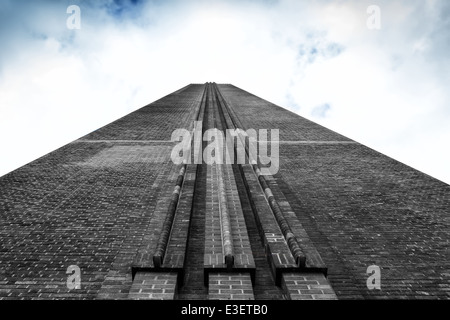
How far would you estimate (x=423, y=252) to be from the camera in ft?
13.9

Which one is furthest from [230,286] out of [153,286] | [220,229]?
[220,229]

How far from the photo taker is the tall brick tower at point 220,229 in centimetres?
345

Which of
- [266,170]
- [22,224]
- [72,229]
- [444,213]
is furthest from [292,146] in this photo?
[22,224]

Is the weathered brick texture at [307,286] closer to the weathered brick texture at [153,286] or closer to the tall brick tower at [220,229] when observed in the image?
the tall brick tower at [220,229]

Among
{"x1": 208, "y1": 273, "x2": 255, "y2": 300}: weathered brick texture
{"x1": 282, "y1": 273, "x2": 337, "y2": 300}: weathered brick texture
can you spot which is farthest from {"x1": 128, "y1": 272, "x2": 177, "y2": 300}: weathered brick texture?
{"x1": 282, "y1": 273, "x2": 337, "y2": 300}: weathered brick texture

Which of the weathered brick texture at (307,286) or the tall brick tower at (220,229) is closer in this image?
the weathered brick texture at (307,286)

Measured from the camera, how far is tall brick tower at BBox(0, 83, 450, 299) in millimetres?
3445

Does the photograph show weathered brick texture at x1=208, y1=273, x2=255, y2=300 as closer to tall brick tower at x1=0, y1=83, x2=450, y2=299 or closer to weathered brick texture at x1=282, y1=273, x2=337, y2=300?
tall brick tower at x1=0, y1=83, x2=450, y2=299

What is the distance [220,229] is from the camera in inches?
171

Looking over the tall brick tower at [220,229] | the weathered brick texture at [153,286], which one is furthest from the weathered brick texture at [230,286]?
the weathered brick texture at [153,286]

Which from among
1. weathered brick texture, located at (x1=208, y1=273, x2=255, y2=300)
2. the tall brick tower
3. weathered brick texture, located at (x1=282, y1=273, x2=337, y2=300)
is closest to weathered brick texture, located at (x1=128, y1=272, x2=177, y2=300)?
the tall brick tower

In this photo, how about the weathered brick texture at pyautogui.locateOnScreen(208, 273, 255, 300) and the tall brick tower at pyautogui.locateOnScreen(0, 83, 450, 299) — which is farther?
the tall brick tower at pyautogui.locateOnScreen(0, 83, 450, 299)

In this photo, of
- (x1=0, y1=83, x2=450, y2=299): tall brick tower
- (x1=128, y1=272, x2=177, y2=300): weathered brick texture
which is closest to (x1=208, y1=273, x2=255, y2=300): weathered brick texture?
(x1=0, y1=83, x2=450, y2=299): tall brick tower

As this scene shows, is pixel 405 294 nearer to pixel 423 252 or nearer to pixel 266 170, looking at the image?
pixel 423 252
